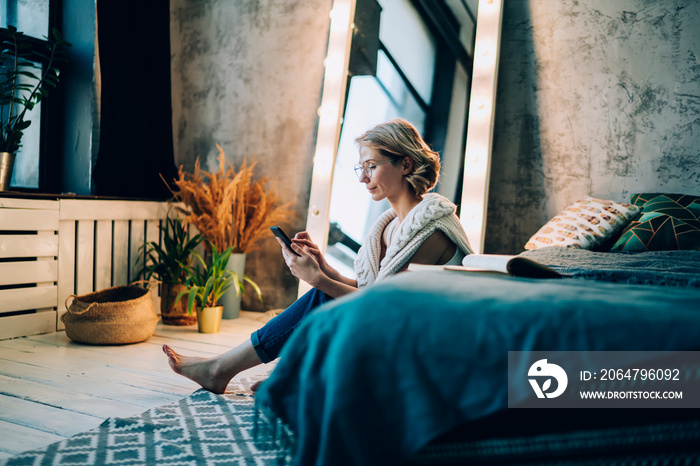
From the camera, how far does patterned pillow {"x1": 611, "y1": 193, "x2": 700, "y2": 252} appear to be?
2178 millimetres

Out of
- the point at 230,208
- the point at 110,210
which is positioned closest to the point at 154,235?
the point at 110,210

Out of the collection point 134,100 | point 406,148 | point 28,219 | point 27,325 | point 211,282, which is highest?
point 134,100

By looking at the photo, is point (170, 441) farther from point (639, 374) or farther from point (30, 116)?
point (30, 116)

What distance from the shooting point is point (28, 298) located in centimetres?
282

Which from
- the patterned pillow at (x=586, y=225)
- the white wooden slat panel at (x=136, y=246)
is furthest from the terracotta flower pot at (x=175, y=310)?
the patterned pillow at (x=586, y=225)

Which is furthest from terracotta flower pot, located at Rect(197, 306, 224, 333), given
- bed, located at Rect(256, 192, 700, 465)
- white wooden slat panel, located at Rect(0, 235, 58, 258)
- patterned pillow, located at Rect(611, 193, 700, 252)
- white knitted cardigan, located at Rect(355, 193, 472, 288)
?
bed, located at Rect(256, 192, 700, 465)

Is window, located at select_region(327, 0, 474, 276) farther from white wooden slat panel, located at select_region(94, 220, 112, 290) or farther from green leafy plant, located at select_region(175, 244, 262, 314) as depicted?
white wooden slat panel, located at select_region(94, 220, 112, 290)

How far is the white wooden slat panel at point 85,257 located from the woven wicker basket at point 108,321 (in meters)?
0.30

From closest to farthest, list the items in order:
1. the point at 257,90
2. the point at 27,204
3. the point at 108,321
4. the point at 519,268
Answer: the point at 519,268 < the point at 108,321 < the point at 27,204 < the point at 257,90

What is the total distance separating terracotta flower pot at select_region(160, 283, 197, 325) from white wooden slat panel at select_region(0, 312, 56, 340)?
1.96ft

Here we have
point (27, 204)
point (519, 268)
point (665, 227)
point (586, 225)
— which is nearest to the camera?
point (519, 268)

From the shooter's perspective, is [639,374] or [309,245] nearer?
[639,374]

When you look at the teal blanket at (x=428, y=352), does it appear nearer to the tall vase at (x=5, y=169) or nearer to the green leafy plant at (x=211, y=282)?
the green leafy plant at (x=211, y=282)

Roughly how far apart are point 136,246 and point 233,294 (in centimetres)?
68
